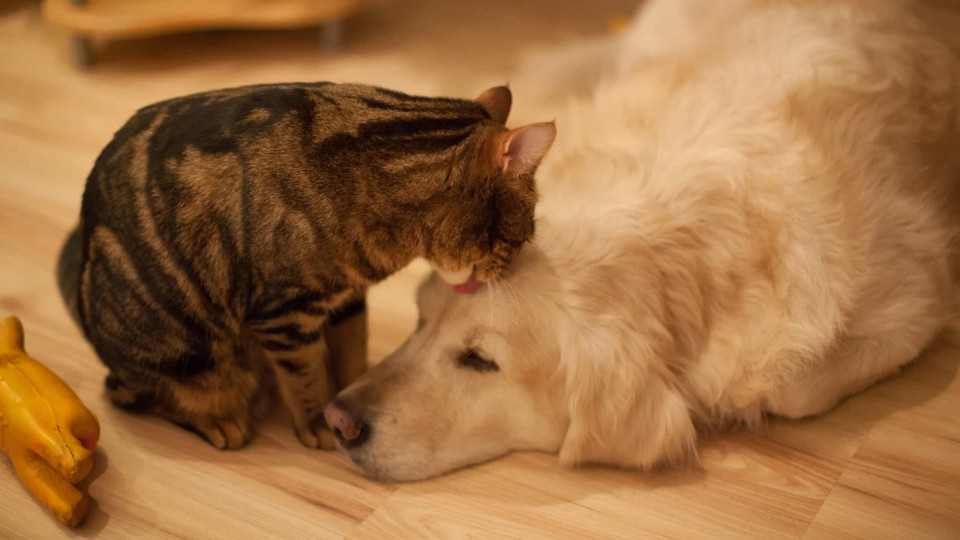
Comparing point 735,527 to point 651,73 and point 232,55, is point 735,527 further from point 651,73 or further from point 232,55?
point 232,55

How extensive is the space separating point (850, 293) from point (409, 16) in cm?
230

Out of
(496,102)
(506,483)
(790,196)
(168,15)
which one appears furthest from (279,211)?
(168,15)

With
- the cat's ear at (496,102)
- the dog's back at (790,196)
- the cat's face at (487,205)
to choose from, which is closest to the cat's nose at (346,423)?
the cat's face at (487,205)

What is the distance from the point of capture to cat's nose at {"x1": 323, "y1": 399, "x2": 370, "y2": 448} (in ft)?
4.86

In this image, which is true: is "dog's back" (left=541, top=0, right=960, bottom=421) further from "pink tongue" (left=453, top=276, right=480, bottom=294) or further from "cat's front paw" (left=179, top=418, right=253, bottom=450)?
"cat's front paw" (left=179, top=418, right=253, bottom=450)

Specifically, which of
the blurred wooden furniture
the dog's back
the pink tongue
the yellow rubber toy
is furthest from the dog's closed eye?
the blurred wooden furniture

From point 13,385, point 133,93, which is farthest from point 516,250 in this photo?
point 133,93

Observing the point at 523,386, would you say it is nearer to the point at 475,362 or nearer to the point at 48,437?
the point at 475,362

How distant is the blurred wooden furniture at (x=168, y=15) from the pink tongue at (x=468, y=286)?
69.8 inches

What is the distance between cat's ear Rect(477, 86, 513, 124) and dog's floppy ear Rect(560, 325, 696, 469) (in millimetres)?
409

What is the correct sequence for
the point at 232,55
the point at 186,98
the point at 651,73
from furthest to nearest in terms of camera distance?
the point at 232,55 < the point at 651,73 < the point at 186,98

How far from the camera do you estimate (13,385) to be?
1.41 meters

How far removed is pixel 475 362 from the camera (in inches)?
59.1

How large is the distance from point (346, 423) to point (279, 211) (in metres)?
0.40
